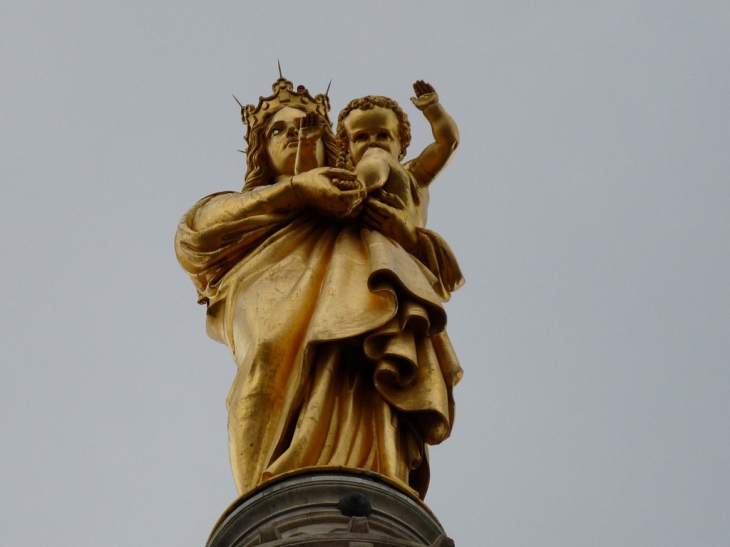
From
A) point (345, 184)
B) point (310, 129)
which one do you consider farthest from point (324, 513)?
point (310, 129)

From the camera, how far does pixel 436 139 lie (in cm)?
1229

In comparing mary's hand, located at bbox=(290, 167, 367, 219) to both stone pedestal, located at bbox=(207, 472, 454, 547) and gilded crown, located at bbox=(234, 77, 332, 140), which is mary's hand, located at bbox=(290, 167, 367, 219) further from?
stone pedestal, located at bbox=(207, 472, 454, 547)

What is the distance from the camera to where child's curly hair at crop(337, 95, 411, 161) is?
12273 mm

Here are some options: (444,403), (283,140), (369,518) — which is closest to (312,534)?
(369,518)

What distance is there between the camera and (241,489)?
9.23m

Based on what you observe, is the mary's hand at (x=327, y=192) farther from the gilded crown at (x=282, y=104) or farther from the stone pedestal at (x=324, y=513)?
the stone pedestal at (x=324, y=513)

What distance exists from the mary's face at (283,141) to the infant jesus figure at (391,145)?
0.33 metres

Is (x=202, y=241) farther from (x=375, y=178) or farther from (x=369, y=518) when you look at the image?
(x=369, y=518)

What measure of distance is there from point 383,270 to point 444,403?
3.20 ft

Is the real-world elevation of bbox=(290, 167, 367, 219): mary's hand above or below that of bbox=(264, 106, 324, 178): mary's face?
below

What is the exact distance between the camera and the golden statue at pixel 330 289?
944cm

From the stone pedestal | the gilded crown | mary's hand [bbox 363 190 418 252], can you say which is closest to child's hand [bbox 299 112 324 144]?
mary's hand [bbox 363 190 418 252]

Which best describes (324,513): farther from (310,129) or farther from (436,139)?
(436,139)

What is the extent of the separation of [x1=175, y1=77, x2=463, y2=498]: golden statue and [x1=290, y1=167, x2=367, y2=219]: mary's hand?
0.4 inches
